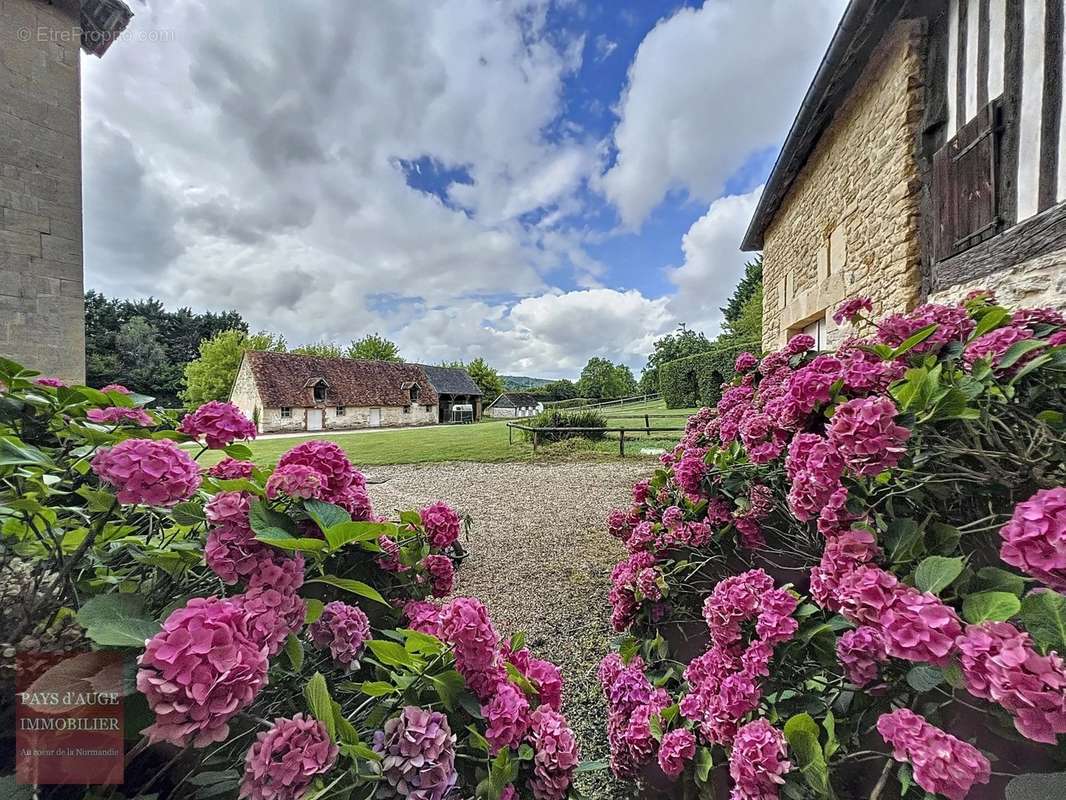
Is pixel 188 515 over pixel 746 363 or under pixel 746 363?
under

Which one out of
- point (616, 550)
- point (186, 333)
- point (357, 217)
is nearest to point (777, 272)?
point (616, 550)

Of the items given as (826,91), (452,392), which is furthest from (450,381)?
(826,91)

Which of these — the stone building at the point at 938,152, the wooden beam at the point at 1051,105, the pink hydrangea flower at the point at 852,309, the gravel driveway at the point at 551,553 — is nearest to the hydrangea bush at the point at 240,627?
the gravel driveway at the point at 551,553

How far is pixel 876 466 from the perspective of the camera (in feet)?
3.58

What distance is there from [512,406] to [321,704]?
132 ft

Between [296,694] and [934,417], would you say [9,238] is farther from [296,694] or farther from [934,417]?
[934,417]

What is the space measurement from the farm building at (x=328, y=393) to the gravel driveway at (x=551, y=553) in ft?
58.4

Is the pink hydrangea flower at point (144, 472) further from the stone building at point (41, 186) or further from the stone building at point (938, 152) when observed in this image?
the stone building at point (41, 186)

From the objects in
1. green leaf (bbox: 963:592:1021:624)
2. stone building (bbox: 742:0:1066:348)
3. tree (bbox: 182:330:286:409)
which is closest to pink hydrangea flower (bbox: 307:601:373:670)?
green leaf (bbox: 963:592:1021:624)

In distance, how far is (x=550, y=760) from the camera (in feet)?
3.12

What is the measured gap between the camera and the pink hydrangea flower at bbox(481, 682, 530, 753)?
906 millimetres

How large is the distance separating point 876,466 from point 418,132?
932 centimetres

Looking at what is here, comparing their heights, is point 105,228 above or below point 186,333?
below

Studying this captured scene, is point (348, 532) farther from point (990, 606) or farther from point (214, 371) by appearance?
point (214, 371)
